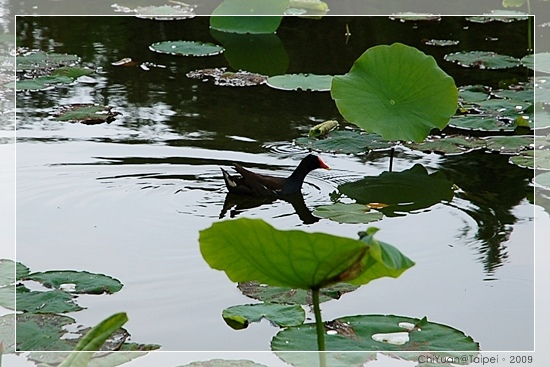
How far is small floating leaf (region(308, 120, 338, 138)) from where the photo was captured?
548cm

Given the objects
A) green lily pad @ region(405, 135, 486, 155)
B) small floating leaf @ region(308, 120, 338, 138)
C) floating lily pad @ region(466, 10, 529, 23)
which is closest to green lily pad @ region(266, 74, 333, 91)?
small floating leaf @ region(308, 120, 338, 138)

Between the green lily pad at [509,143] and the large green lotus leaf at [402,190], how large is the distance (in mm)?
555

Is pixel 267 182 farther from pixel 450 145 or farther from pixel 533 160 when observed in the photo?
pixel 533 160

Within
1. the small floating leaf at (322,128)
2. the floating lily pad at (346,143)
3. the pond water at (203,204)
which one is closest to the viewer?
the pond water at (203,204)

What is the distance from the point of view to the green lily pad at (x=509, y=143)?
5379 millimetres

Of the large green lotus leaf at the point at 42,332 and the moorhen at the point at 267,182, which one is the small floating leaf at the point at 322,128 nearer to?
the moorhen at the point at 267,182

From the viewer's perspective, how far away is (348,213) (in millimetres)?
4332

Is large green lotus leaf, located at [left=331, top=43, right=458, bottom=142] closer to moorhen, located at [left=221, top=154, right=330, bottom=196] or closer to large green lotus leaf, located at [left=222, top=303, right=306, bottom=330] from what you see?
moorhen, located at [left=221, top=154, right=330, bottom=196]

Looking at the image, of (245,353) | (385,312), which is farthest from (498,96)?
(245,353)

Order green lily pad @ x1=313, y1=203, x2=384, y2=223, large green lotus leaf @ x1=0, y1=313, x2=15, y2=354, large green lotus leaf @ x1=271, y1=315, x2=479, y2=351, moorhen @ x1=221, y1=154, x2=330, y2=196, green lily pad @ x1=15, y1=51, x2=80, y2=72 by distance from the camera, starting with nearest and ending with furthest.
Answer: large green lotus leaf @ x1=271, y1=315, x2=479, y2=351 → large green lotus leaf @ x1=0, y1=313, x2=15, y2=354 → green lily pad @ x1=313, y1=203, x2=384, y2=223 → moorhen @ x1=221, y1=154, x2=330, y2=196 → green lily pad @ x1=15, y1=51, x2=80, y2=72

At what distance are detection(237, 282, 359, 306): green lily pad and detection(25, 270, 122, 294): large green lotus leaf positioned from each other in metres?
0.46

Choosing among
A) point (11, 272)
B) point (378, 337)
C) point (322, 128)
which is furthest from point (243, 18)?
point (378, 337)

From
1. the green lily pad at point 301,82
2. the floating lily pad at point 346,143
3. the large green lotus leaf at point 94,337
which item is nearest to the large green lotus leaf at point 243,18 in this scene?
the green lily pad at point 301,82

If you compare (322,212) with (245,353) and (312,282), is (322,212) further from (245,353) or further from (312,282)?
(312,282)
